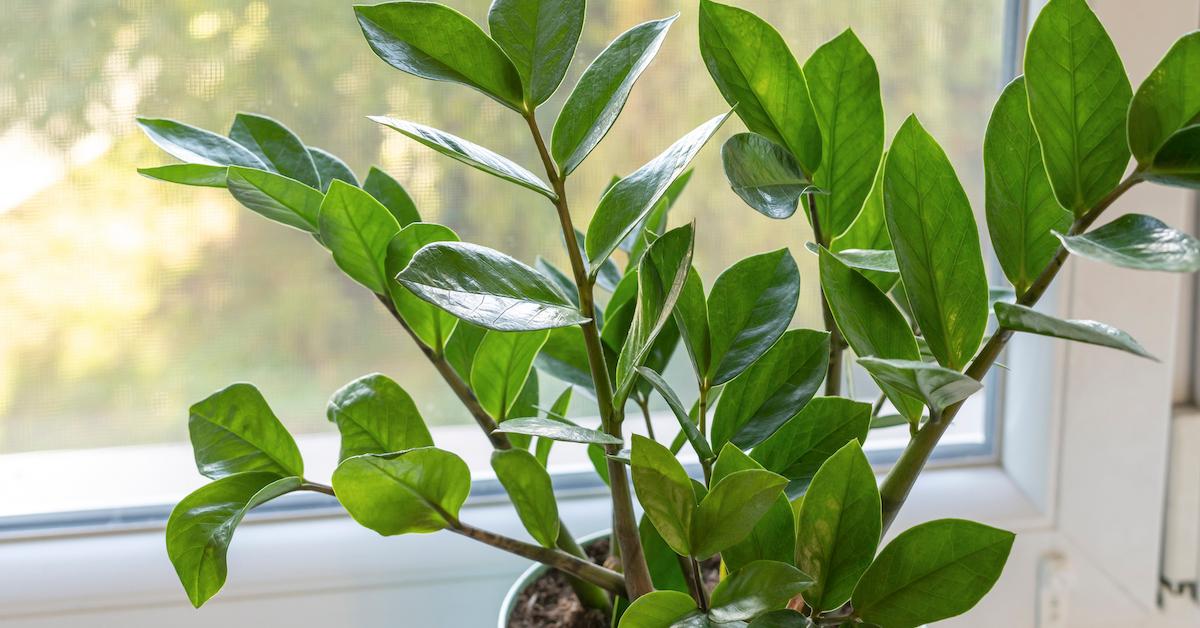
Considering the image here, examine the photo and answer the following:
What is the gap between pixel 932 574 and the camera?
35 centimetres

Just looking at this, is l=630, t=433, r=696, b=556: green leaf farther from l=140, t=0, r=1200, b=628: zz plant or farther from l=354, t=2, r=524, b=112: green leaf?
l=354, t=2, r=524, b=112: green leaf

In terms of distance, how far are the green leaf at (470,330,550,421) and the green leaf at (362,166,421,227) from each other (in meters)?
0.07

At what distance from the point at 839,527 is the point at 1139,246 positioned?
0.14 metres

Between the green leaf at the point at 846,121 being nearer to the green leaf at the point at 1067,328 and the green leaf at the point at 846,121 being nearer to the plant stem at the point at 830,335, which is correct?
the plant stem at the point at 830,335

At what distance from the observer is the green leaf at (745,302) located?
1.33 feet

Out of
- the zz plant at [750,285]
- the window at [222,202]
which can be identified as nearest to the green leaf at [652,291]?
the zz plant at [750,285]

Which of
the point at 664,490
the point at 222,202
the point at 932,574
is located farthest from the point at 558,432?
the point at 222,202

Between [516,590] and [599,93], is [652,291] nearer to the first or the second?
[599,93]

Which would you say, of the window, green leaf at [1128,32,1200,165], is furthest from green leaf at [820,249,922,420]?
the window

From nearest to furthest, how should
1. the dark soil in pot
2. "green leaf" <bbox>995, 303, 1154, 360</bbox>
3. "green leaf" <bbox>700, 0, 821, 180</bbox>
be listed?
"green leaf" <bbox>995, 303, 1154, 360</bbox>
"green leaf" <bbox>700, 0, 821, 180</bbox>
the dark soil in pot

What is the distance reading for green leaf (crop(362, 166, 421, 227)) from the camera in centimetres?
47

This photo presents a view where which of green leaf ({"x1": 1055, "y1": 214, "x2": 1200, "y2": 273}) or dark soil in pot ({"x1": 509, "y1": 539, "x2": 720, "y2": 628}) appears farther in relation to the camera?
dark soil in pot ({"x1": 509, "y1": 539, "x2": 720, "y2": 628})

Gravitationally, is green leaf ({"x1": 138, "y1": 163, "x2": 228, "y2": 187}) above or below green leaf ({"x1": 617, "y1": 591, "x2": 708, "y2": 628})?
above

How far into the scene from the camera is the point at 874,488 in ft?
1.12
